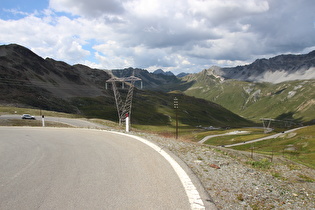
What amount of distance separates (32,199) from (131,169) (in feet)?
13.6

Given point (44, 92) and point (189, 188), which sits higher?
point (44, 92)

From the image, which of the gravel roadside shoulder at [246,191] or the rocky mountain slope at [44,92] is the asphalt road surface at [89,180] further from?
the rocky mountain slope at [44,92]

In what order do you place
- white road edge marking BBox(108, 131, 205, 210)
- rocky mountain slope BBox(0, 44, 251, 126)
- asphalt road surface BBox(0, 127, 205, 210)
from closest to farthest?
white road edge marking BBox(108, 131, 205, 210)
asphalt road surface BBox(0, 127, 205, 210)
rocky mountain slope BBox(0, 44, 251, 126)

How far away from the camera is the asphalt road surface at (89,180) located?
6883mm

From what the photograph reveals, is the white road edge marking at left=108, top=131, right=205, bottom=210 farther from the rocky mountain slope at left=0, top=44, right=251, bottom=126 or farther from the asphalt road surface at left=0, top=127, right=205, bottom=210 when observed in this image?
the rocky mountain slope at left=0, top=44, right=251, bottom=126

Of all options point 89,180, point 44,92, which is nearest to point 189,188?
point 89,180

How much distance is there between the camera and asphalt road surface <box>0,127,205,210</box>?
6.88 meters

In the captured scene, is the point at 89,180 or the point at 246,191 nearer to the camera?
the point at 246,191

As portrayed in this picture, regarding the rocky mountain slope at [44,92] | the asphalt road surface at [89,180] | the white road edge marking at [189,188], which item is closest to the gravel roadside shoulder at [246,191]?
the white road edge marking at [189,188]

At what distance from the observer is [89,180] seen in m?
8.95

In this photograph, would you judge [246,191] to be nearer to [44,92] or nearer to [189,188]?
[189,188]

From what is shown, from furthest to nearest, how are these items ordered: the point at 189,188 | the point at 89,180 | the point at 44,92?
the point at 44,92, the point at 89,180, the point at 189,188

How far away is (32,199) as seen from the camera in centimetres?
712

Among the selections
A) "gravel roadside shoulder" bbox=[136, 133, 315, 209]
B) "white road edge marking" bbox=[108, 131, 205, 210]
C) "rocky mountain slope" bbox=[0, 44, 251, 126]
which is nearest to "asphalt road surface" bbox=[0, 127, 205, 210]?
"white road edge marking" bbox=[108, 131, 205, 210]
